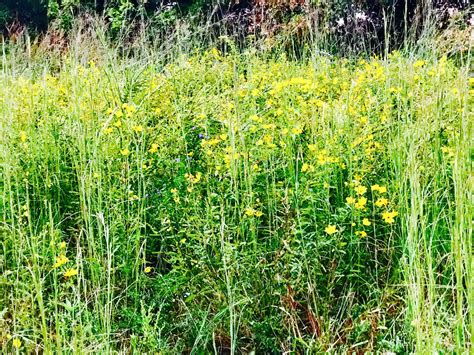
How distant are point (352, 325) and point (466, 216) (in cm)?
49

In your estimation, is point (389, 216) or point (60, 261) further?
point (389, 216)

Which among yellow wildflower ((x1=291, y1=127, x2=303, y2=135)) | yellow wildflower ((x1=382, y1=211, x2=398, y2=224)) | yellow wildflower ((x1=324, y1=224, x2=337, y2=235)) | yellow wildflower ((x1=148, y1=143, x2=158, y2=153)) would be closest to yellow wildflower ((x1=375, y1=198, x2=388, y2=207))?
yellow wildflower ((x1=382, y1=211, x2=398, y2=224))

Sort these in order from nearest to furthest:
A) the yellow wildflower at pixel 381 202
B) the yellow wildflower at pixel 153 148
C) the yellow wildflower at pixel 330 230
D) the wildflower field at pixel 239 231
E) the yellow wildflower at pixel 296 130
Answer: the wildflower field at pixel 239 231 → the yellow wildflower at pixel 330 230 → the yellow wildflower at pixel 381 202 → the yellow wildflower at pixel 296 130 → the yellow wildflower at pixel 153 148

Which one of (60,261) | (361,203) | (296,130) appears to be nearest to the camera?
(60,261)

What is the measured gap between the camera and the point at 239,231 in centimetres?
189

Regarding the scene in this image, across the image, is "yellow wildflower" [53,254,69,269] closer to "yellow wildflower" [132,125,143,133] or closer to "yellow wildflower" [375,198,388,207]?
"yellow wildflower" [132,125,143,133]

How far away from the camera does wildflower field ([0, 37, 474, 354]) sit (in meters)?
1.65

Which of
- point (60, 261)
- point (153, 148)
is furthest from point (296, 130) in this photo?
point (60, 261)

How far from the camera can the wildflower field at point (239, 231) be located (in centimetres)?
165

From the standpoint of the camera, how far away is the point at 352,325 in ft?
5.67

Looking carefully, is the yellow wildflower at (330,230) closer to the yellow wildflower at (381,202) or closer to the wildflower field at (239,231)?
the wildflower field at (239,231)

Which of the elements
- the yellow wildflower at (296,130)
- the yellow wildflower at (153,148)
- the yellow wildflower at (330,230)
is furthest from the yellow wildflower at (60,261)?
the yellow wildflower at (296,130)

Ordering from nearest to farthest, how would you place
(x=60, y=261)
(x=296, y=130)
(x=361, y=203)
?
1. (x=60, y=261)
2. (x=361, y=203)
3. (x=296, y=130)

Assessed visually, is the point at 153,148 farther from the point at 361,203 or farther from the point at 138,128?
the point at 361,203
